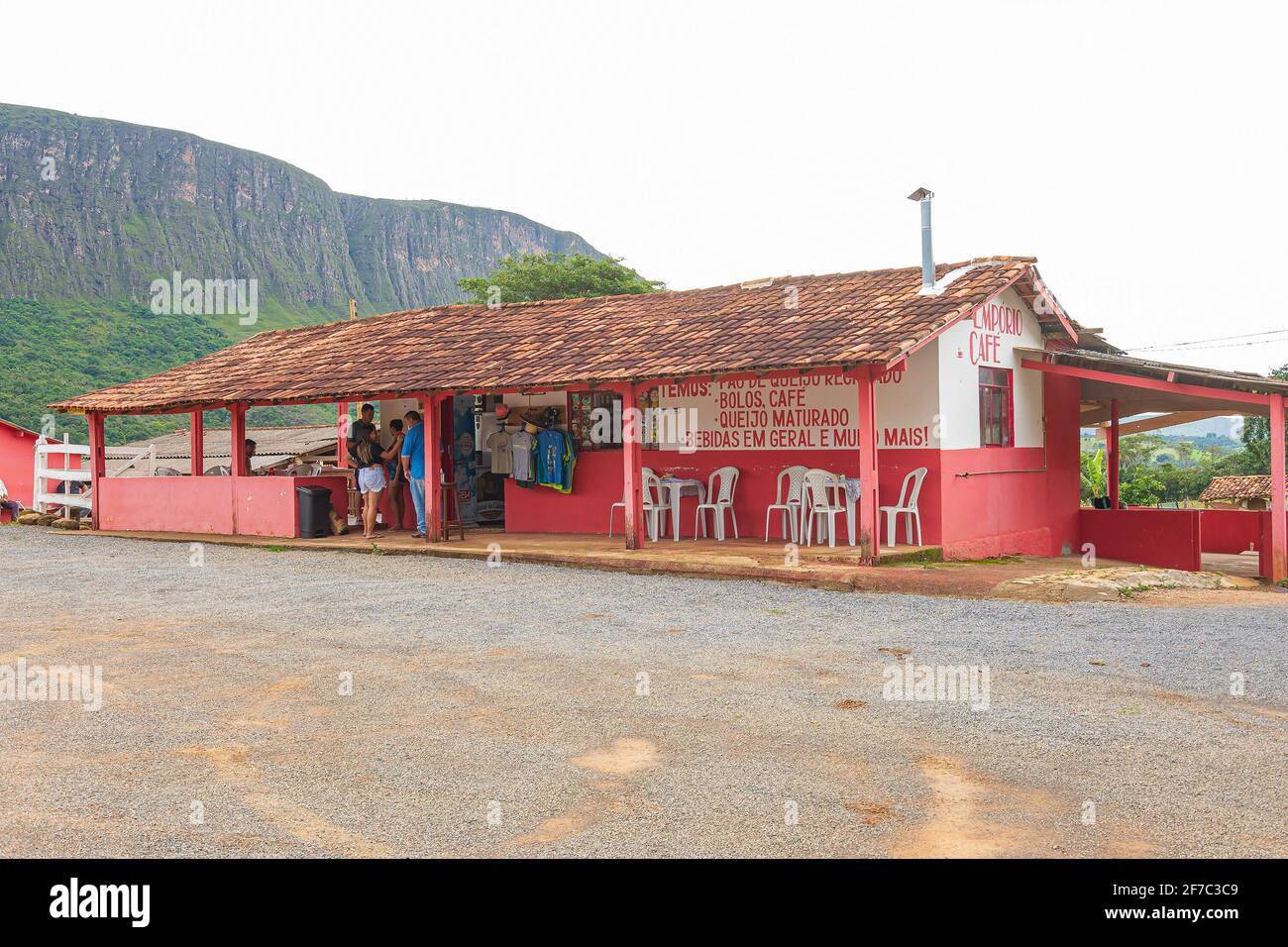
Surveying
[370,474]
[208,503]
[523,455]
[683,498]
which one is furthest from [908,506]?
[208,503]

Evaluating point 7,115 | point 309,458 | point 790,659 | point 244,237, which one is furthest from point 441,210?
point 790,659

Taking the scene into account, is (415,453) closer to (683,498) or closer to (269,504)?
(269,504)

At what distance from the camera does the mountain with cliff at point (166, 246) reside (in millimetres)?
59125

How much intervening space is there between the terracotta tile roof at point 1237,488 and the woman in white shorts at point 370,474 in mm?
27863

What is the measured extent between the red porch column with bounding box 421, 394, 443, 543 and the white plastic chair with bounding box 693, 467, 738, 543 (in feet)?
12.1

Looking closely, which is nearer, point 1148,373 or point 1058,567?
point 1058,567

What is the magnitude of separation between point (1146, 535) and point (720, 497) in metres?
6.65

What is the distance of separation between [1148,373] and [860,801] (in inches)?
468

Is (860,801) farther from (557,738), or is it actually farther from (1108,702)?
(1108,702)

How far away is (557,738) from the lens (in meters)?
5.80

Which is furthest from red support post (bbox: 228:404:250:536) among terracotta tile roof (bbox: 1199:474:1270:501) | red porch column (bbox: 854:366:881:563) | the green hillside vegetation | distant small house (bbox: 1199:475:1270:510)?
the green hillside vegetation

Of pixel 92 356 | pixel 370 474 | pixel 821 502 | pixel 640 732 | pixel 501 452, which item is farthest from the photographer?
pixel 92 356

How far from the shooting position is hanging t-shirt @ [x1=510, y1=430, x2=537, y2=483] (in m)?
17.1

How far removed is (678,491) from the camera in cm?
1565
